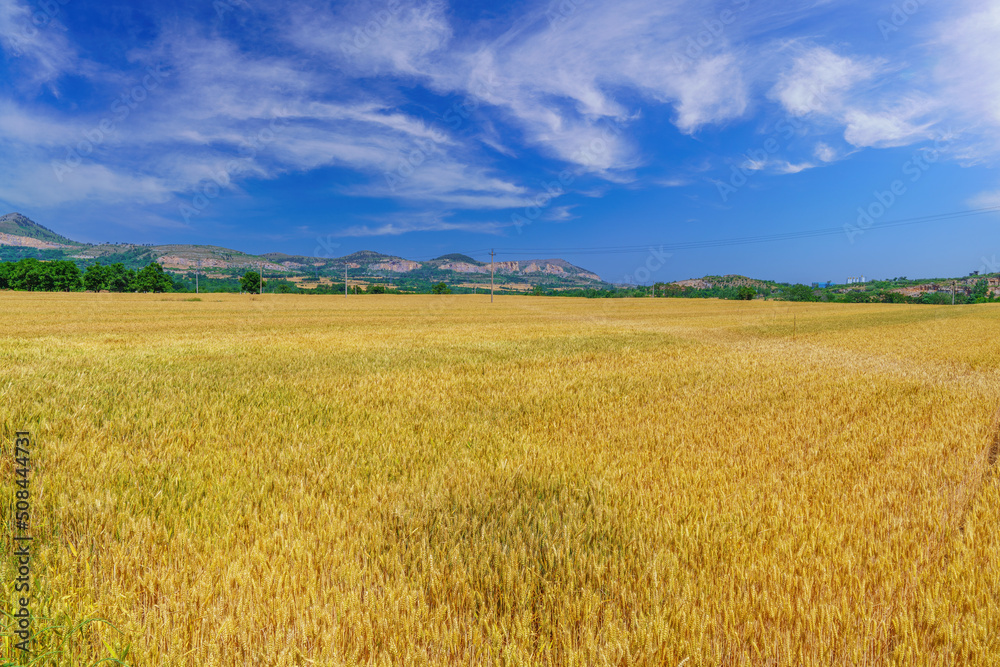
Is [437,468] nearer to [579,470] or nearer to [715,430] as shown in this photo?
[579,470]

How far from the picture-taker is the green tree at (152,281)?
13250 cm

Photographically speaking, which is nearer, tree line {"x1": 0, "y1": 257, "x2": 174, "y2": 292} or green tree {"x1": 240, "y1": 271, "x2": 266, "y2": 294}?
tree line {"x1": 0, "y1": 257, "x2": 174, "y2": 292}

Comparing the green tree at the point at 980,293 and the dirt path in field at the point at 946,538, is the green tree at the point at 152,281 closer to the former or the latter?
the dirt path in field at the point at 946,538

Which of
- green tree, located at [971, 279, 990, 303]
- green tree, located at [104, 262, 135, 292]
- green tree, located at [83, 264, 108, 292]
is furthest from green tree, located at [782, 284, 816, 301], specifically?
green tree, located at [83, 264, 108, 292]

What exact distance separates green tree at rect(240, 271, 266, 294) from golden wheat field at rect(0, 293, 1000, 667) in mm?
141300

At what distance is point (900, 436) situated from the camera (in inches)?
224

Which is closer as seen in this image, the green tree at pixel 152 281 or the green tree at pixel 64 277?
the green tree at pixel 64 277

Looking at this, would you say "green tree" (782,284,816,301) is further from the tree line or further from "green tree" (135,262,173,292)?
the tree line

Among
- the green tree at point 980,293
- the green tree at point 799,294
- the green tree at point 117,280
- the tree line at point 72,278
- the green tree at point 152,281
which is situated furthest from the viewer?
the green tree at point 117,280

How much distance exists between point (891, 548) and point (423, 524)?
10.2 feet

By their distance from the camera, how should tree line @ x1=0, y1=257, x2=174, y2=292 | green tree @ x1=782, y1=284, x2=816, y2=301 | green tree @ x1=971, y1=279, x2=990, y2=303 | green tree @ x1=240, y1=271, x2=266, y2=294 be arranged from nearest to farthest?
tree line @ x1=0, y1=257, x2=174, y2=292, green tree @ x1=971, y1=279, x2=990, y2=303, green tree @ x1=782, y1=284, x2=816, y2=301, green tree @ x1=240, y1=271, x2=266, y2=294

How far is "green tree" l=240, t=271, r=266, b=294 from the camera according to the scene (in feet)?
433

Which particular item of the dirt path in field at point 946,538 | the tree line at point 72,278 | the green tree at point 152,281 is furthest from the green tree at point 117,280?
the dirt path in field at point 946,538

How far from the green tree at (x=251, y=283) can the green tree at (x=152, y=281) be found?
77.0ft
